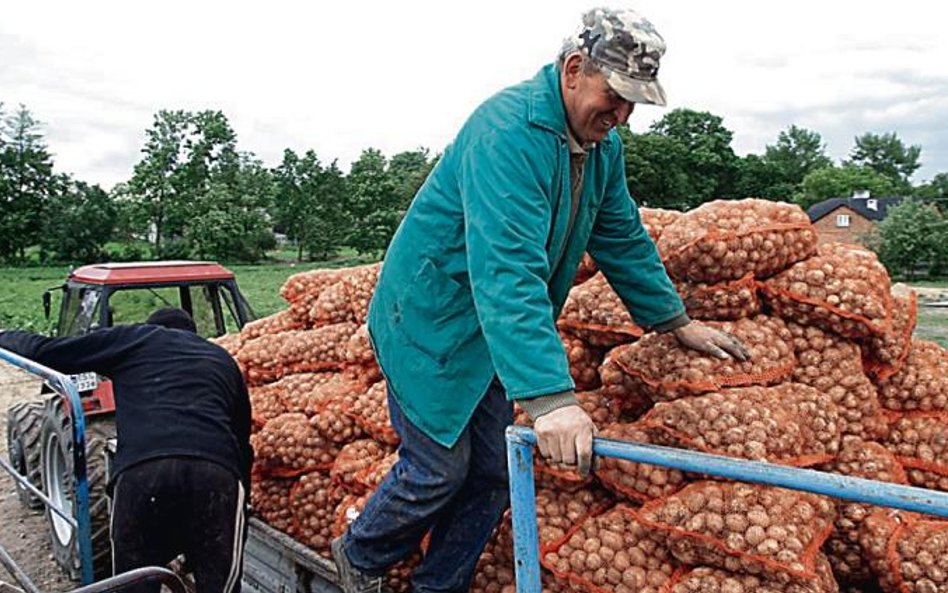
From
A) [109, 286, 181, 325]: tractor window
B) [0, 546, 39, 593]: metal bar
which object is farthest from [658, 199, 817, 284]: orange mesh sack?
[109, 286, 181, 325]: tractor window

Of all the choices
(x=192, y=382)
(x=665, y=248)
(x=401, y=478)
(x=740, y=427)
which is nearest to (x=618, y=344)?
(x=665, y=248)

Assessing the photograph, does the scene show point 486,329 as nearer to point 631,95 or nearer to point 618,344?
point 631,95

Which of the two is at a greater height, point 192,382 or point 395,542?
point 192,382

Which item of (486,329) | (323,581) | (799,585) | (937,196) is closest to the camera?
(486,329)

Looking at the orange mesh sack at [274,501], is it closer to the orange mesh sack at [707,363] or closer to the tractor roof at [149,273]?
the orange mesh sack at [707,363]

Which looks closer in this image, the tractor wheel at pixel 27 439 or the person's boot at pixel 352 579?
the person's boot at pixel 352 579

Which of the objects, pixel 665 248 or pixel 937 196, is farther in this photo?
pixel 937 196

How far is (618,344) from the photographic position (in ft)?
11.3

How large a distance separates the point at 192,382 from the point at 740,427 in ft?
7.38

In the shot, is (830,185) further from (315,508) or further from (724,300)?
(315,508)

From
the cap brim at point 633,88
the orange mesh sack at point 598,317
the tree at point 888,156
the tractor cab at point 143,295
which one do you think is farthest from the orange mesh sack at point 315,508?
the tree at point 888,156

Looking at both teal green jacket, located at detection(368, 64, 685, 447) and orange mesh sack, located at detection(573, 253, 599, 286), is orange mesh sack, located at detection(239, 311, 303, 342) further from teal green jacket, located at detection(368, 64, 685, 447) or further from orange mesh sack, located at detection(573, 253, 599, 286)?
teal green jacket, located at detection(368, 64, 685, 447)

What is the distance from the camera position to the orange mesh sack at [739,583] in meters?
2.42

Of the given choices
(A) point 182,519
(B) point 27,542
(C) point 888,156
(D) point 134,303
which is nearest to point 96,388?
Answer: (D) point 134,303
